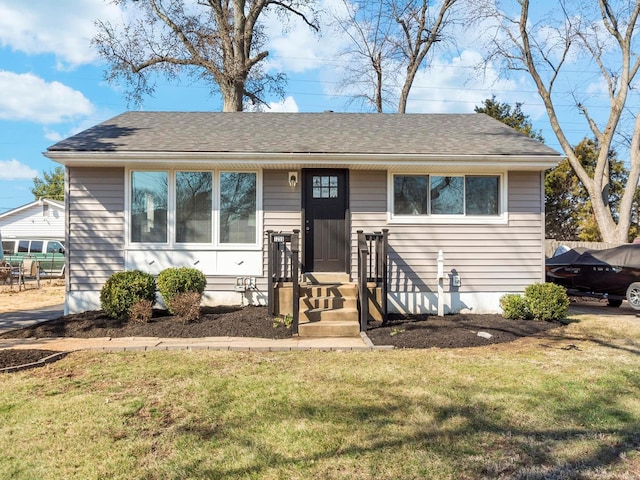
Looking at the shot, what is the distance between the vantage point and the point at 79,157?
24.1 feet

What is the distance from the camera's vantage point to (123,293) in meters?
6.79

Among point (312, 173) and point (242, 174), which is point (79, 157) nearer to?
point (242, 174)

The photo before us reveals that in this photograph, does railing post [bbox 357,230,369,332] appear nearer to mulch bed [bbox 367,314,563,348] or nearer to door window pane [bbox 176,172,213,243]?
mulch bed [bbox 367,314,563,348]

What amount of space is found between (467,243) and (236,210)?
14.3 feet

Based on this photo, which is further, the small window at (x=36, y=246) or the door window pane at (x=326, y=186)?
the small window at (x=36, y=246)

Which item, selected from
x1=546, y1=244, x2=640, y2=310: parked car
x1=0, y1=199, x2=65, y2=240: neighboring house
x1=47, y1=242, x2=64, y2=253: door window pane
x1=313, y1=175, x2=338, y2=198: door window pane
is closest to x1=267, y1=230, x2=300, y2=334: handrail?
x1=313, y1=175, x2=338, y2=198: door window pane

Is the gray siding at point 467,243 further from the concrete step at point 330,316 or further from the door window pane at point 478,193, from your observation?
the concrete step at point 330,316

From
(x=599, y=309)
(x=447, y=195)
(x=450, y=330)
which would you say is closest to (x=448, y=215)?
(x=447, y=195)

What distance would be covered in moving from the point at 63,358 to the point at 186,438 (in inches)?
115

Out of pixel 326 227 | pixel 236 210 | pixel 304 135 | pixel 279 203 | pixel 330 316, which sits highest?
pixel 304 135

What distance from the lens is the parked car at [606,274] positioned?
29.3ft

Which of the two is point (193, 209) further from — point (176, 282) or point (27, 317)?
point (27, 317)

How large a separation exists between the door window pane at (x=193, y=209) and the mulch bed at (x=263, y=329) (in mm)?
1539

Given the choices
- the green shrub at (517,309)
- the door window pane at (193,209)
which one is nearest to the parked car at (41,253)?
the door window pane at (193,209)
